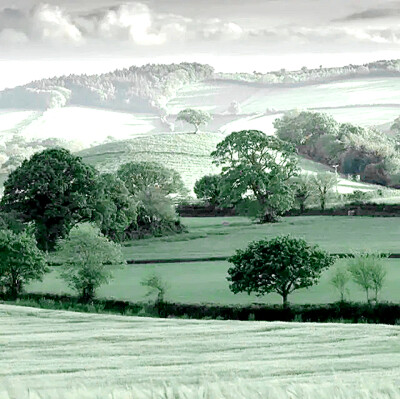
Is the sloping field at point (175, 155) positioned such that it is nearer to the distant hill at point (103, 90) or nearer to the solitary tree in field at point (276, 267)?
the distant hill at point (103, 90)

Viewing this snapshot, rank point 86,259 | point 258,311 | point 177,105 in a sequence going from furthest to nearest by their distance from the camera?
point 177,105
point 86,259
point 258,311

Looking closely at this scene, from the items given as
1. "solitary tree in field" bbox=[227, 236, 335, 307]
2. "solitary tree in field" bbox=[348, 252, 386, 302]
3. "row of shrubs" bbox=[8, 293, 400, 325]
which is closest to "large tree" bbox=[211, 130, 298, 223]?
"solitary tree in field" bbox=[227, 236, 335, 307]

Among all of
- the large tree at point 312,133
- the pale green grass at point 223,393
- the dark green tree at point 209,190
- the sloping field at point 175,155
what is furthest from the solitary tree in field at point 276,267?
the large tree at point 312,133

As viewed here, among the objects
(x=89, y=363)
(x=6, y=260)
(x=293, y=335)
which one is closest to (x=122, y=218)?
(x=6, y=260)

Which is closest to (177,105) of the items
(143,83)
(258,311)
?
(143,83)

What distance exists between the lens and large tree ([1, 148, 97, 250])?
32719 millimetres

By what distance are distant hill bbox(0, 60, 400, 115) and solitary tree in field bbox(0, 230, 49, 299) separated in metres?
56.8

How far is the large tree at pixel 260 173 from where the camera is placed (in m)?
40.6

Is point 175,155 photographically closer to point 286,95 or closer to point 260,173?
point 260,173

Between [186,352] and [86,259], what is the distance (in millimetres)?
13950

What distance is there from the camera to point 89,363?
253 inches

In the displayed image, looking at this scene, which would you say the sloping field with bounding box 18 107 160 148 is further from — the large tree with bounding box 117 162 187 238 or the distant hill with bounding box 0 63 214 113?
the large tree with bounding box 117 162 187 238

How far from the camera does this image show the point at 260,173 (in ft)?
138

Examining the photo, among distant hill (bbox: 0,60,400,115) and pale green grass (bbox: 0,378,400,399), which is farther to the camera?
distant hill (bbox: 0,60,400,115)
